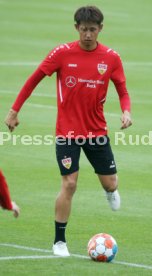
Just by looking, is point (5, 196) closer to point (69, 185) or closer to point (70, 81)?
point (69, 185)

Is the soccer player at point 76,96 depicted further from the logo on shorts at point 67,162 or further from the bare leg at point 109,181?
the bare leg at point 109,181

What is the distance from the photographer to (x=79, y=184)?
17.2 metres

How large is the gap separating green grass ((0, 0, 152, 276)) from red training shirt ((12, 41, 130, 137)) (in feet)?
4.92

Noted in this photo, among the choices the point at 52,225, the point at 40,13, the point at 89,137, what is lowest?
the point at 40,13

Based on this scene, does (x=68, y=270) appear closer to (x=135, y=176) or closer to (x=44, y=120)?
(x=135, y=176)

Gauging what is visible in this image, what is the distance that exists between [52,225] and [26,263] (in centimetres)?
250

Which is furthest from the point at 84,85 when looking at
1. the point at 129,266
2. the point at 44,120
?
the point at 44,120

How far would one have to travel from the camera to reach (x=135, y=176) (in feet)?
58.4

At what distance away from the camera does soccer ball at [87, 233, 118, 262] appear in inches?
462

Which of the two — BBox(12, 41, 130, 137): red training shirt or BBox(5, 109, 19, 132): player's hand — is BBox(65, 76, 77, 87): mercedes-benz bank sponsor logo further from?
BBox(5, 109, 19, 132): player's hand

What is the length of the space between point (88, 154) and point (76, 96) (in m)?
0.78

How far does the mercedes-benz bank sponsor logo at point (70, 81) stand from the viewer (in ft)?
40.2

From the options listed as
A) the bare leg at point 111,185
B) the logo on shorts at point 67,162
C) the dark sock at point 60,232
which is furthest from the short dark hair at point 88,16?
the dark sock at point 60,232

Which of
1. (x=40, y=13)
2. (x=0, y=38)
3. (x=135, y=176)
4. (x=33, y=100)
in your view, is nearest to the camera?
(x=135, y=176)
